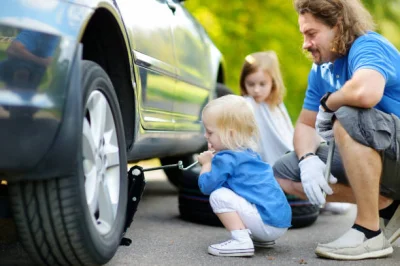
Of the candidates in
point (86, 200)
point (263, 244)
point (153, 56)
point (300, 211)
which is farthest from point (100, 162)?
point (300, 211)

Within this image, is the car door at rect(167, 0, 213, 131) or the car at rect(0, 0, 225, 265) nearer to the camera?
the car at rect(0, 0, 225, 265)

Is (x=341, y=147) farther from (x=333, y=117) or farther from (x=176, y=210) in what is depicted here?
(x=176, y=210)

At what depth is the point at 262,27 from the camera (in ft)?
34.3

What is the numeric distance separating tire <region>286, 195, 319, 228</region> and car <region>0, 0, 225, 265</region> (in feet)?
3.61

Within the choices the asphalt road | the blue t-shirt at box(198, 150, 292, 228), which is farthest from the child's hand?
the asphalt road

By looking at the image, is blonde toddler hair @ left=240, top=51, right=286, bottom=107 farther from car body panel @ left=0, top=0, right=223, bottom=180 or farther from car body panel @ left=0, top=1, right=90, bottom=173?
car body panel @ left=0, top=1, right=90, bottom=173

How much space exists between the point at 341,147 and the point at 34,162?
1.55 m

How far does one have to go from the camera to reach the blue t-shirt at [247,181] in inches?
126

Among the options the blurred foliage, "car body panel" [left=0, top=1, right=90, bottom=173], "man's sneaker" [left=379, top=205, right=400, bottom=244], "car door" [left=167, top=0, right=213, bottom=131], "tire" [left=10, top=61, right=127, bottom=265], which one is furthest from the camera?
the blurred foliage

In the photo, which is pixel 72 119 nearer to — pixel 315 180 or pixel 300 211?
pixel 315 180

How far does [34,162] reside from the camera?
2129 mm

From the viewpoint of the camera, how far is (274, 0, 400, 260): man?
315cm

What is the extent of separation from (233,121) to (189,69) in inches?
45.8

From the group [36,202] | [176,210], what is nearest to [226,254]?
[36,202]
